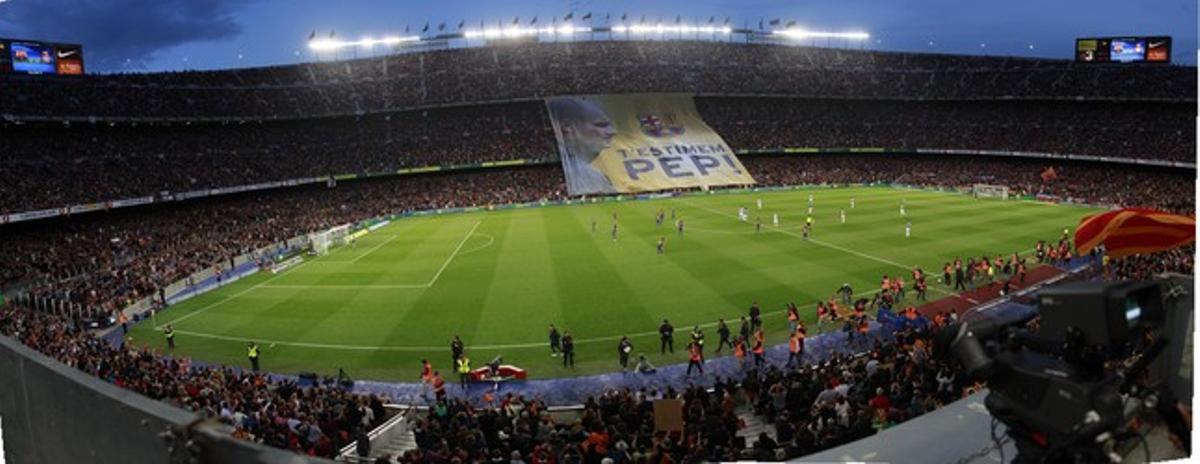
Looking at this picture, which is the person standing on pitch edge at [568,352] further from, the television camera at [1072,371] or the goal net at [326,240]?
the goal net at [326,240]

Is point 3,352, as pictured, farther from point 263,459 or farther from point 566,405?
point 566,405

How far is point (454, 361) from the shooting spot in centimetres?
2038

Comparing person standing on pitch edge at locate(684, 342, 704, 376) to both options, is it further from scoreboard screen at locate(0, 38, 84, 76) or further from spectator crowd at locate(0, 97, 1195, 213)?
scoreboard screen at locate(0, 38, 84, 76)

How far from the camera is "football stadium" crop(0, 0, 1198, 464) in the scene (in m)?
5.89

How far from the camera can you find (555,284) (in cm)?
2992

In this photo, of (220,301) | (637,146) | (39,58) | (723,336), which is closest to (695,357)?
(723,336)

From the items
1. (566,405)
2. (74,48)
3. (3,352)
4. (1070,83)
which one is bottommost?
(566,405)

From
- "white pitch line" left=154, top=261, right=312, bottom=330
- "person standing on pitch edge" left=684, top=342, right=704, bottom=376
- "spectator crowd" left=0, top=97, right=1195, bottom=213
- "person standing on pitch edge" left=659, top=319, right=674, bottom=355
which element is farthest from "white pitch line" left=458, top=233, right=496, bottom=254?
"spectator crowd" left=0, top=97, right=1195, bottom=213

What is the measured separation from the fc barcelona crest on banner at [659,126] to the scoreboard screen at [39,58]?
49.4 metres

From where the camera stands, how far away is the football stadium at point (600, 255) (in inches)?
232

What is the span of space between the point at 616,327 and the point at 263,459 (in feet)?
66.5

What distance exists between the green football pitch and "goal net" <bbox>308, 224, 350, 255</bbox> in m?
0.77

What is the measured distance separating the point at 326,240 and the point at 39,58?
28.8 meters

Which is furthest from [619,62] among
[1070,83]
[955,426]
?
[955,426]
